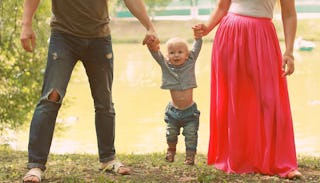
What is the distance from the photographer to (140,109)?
19250 millimetres

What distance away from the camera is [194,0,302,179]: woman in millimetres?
4348

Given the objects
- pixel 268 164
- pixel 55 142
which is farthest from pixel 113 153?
pixel 55 142

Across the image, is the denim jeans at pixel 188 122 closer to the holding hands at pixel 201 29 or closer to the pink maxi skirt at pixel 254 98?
the pink maxi skirt at pixel 254 98

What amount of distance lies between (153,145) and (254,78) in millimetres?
9690

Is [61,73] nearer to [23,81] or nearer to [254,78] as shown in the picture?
[254,78]

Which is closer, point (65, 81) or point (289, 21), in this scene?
point (65, 81)

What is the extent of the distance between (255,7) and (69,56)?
1356 millimetres

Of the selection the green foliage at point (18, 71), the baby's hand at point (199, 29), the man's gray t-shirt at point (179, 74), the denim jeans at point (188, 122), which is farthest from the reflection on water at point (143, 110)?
the baby's hand at point (199, 29)

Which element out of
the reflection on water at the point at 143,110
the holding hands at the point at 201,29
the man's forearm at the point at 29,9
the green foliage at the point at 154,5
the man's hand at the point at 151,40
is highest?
the green foliage at the point at 154,5

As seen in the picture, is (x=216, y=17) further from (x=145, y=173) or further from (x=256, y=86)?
(x=145, y=173)

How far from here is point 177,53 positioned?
4.85m

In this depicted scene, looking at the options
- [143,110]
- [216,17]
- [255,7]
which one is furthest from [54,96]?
[143,110]

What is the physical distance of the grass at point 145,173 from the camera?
4.13 meters

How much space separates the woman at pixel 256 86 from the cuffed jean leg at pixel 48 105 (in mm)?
1160
